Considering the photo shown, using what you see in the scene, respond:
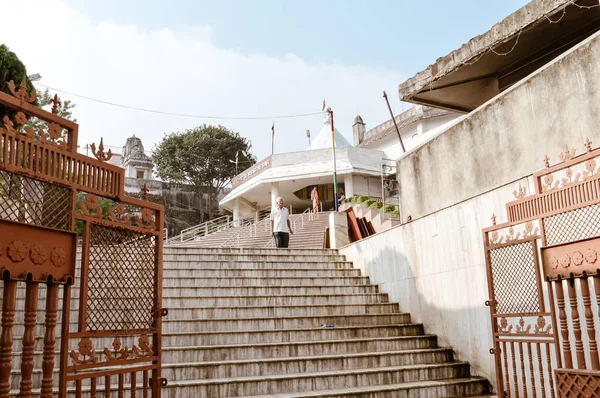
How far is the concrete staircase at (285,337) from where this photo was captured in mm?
5598

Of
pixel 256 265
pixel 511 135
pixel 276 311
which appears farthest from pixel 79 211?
pixel 256 265

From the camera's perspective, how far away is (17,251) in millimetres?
3117

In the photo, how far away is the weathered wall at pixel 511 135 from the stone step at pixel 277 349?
198 centimetres

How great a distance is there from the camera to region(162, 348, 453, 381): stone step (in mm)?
5539

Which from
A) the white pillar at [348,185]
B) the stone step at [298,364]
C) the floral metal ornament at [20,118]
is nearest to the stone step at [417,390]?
the stone step at [298,364]

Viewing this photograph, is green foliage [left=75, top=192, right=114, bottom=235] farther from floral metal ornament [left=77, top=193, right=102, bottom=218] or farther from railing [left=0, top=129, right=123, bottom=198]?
railing [left=0, top=129, right=123, bottom=198]

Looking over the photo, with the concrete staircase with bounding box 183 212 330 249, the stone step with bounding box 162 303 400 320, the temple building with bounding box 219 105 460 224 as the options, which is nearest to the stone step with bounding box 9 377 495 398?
the stone step with bounding box 162 303 400 320

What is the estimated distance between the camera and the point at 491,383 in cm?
610

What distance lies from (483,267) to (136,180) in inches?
1170

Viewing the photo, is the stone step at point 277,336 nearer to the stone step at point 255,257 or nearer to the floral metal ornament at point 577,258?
the stone step at point 255,257

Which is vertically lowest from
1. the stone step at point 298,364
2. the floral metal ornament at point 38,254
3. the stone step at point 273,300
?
the stone step at point 298,364

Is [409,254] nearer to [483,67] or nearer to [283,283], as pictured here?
[283,283]

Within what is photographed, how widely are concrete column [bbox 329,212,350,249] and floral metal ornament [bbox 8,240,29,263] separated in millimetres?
8323

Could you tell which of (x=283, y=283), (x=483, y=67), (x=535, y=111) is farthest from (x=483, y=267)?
(x=483, y=67)
